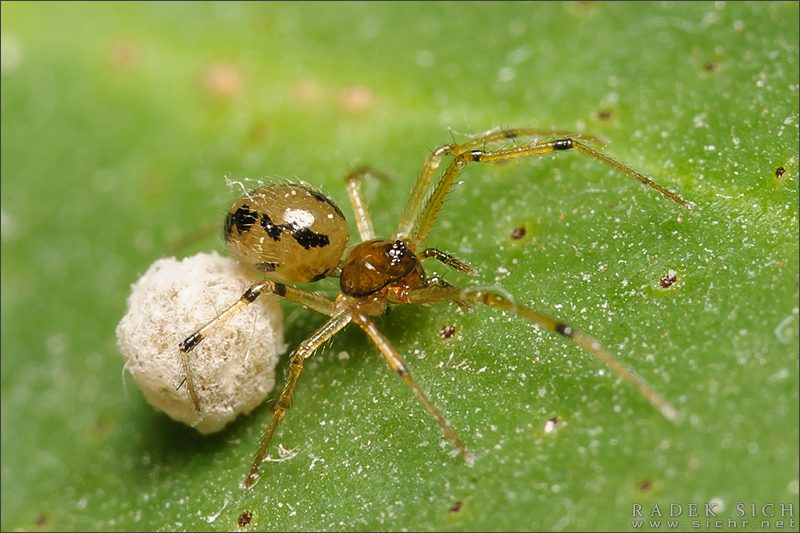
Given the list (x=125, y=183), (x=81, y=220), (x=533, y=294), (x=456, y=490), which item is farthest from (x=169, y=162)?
(x=456, y=490)

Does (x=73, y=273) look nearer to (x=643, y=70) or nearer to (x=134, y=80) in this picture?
(x=134, y=80)

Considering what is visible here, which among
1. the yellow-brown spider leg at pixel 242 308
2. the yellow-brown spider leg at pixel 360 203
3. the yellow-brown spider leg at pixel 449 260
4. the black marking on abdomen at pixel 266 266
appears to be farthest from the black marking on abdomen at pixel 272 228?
A: the yellow-brown spider leg at pixel 449 260

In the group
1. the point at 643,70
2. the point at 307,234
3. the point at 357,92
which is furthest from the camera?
the point at 357,92

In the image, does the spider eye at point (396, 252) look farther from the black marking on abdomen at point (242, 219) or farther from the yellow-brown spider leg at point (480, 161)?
the black marking on abdomen at point (242, 219)

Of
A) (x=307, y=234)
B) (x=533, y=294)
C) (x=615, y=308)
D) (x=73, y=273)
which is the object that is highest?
(x=73, y=273)

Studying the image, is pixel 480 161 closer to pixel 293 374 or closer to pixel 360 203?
pixel 360 203

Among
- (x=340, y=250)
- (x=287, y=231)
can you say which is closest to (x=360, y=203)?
(x=340, y=250)
